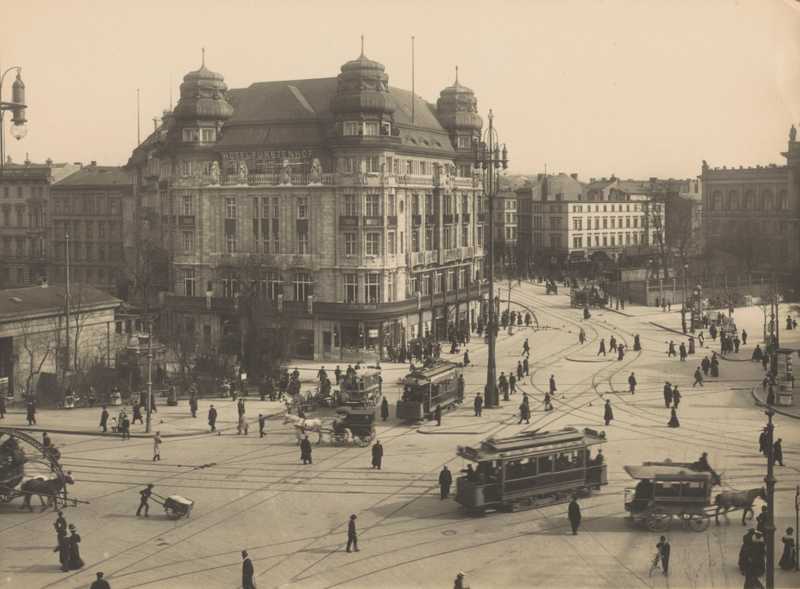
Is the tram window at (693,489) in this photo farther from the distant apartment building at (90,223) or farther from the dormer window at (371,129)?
the distant apartment building at (90,223)

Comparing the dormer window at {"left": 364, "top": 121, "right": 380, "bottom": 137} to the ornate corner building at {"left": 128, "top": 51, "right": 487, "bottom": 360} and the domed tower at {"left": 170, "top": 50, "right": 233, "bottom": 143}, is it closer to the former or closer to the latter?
the ornate corner building at {"left": 128, "top": 51, "right": 487, "bottom": 360}

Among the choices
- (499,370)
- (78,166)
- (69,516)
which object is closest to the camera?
(69,516)

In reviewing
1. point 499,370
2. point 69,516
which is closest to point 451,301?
point 499,370

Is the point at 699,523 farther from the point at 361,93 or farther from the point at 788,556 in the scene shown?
the point at 361,93

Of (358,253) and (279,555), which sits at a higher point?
(358,253)

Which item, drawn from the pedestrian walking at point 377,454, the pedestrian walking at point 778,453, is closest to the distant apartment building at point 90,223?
the pedestrian walking at point 377,454

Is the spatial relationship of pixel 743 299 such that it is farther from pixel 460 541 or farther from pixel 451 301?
pixel 460 541
